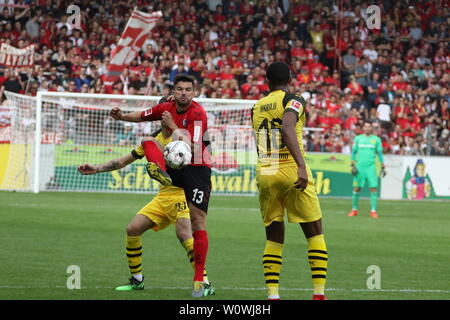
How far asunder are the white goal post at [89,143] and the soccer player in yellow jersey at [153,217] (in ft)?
46.9

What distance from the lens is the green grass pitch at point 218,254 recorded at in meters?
8.80

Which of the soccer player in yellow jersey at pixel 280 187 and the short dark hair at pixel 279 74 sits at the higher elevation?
the short dark hair at pixel 279 74

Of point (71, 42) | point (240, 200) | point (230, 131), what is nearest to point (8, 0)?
point (71, 42)

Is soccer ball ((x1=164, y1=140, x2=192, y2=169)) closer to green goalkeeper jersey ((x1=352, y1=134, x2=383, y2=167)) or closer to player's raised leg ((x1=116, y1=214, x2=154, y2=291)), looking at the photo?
player's raised leg ((x1=116, y1=214, x2=154, y2=291))

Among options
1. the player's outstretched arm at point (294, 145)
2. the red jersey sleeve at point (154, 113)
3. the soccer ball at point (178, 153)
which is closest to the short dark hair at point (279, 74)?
the player's outstretched arm at point (294, 145)

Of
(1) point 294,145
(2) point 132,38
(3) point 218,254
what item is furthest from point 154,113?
(2) point 132,38

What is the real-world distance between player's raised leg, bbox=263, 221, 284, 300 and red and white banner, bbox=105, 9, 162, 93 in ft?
57.3

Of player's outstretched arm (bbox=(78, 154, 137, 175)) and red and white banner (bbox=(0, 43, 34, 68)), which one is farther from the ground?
red and white banner (bbox=(0, 43, 34, 68))

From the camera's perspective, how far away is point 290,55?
105 feet

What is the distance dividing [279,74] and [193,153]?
1.18m

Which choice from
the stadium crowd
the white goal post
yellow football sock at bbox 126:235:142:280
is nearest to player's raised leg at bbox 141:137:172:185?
yellow football sock at bbox 126:235:142:280

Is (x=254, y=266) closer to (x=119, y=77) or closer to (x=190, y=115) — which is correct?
(x=190, y=115)

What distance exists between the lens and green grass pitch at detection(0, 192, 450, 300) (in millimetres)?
8797

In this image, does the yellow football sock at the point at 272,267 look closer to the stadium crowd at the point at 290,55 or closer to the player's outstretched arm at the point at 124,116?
the player's outstretched arm at the point at 124,116
